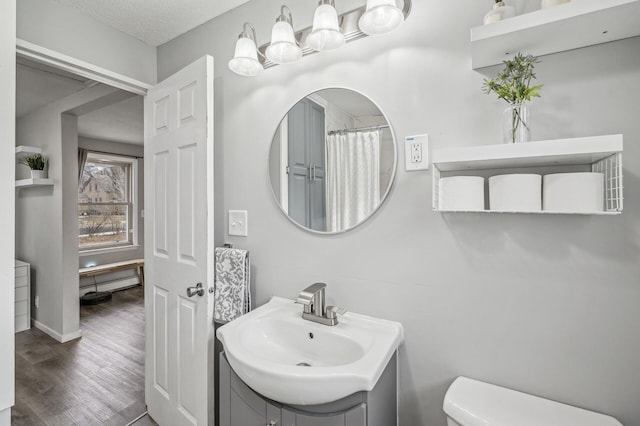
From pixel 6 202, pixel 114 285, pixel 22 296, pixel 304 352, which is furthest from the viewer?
pixel 114 285

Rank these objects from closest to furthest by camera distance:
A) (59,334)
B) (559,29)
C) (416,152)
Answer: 1. (559,29)
2. (416,152)
3. (59,334)

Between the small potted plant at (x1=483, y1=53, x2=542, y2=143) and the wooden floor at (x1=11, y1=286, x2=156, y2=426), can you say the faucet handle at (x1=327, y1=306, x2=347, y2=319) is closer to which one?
the small potted plant at (x1=483, y1=53, x2=542, y2=143)

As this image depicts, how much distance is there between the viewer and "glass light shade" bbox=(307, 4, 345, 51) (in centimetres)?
113

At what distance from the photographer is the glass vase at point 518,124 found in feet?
3.01

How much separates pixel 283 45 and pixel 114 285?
5.02 metres

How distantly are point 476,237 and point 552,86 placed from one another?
0.53 metres

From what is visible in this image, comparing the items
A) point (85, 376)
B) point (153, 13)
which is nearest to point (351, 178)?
point (153, 13)

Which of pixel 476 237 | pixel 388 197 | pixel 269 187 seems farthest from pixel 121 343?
pixel 476 237

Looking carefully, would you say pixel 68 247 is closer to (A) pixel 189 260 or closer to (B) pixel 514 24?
(A) pixel 189 260

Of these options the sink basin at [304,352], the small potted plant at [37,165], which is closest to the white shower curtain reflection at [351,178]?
the sink basin at [304,352]

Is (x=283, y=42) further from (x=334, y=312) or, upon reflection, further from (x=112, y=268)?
(x=112, y=268)

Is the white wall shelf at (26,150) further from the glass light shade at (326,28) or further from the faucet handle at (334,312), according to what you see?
the faucet handle at (334,312)

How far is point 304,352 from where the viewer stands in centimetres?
125

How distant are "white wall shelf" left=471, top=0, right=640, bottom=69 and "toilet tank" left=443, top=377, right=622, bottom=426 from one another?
1092 mm
